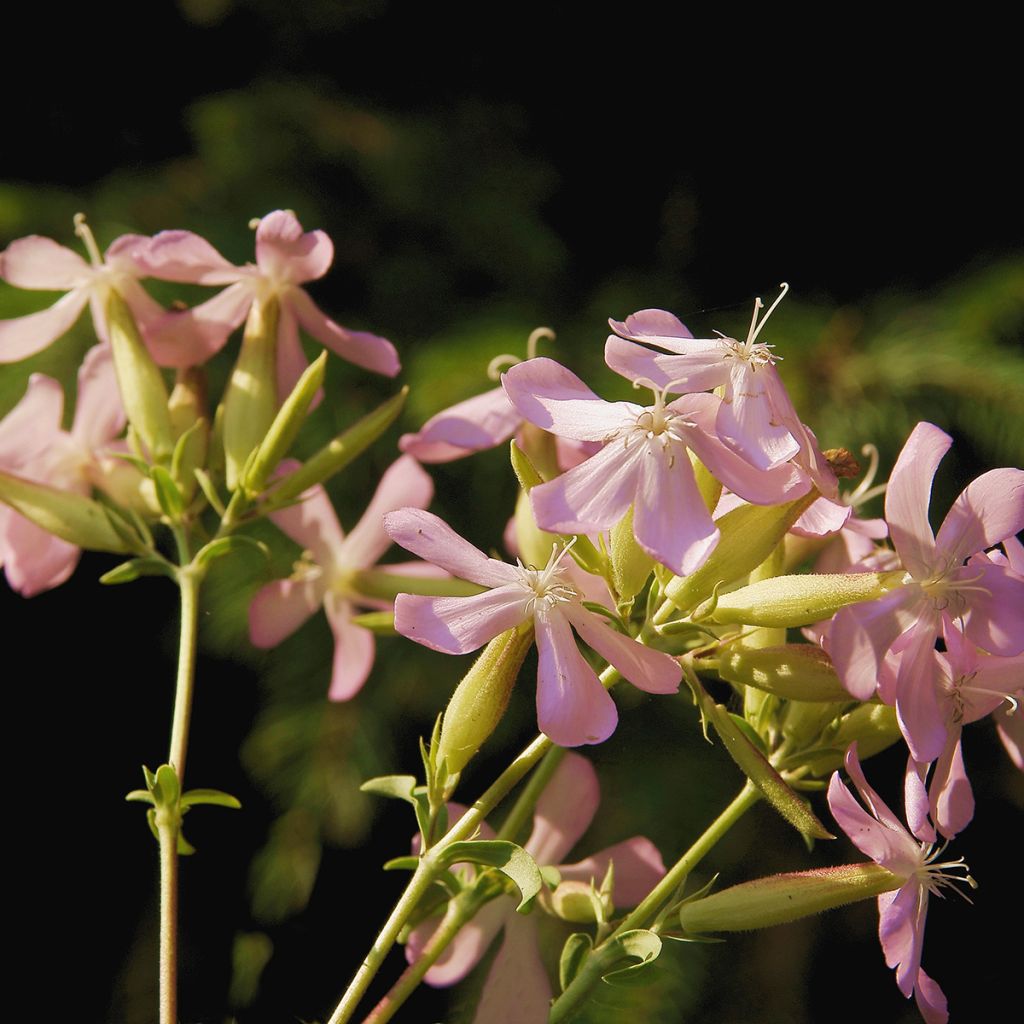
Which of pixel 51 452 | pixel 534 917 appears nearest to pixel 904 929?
pixel 534 917

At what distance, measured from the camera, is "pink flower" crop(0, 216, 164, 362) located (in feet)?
2.41

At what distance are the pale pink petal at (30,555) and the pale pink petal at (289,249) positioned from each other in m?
0.21

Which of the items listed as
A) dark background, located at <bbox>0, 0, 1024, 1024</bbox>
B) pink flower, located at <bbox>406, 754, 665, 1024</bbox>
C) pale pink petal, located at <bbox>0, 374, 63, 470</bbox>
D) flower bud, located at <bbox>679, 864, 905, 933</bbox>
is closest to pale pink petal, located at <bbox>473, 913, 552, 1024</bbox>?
pink flower, located at <bbox>406, 754, 665, 1024</bbox>

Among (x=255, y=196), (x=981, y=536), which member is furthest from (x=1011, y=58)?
(x=981, y=536)

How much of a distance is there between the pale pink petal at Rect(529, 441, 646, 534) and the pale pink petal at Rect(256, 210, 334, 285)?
0.28 meters

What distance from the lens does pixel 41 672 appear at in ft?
4.75

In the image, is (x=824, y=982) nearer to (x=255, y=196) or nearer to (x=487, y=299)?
(x=487, y=299)

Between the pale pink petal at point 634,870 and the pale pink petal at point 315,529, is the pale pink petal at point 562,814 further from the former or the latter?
the pale pink petal at point 315,529

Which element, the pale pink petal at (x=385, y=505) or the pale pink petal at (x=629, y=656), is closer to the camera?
the pale pink petal at (x=629, y=656)

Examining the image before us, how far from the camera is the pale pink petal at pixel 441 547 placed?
1.55ft

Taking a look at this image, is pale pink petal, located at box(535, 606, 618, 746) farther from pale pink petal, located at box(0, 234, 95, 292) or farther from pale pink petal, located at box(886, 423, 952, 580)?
pale pink petal, located at box(0, 234, 95, 292)

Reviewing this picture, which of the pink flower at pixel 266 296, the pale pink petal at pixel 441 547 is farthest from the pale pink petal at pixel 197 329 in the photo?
the pale pink petal at pixel 441 547

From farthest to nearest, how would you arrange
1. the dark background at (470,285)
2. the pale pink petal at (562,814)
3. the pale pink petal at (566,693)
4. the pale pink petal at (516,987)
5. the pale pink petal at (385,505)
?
the dark background at (470,285)
the pale pink petal at (385,505)
the pale pink petal at (562,814)
the pale pink petal at (516,987)
the pale pink petal at (566,693)

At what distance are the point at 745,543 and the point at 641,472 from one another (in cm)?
6
